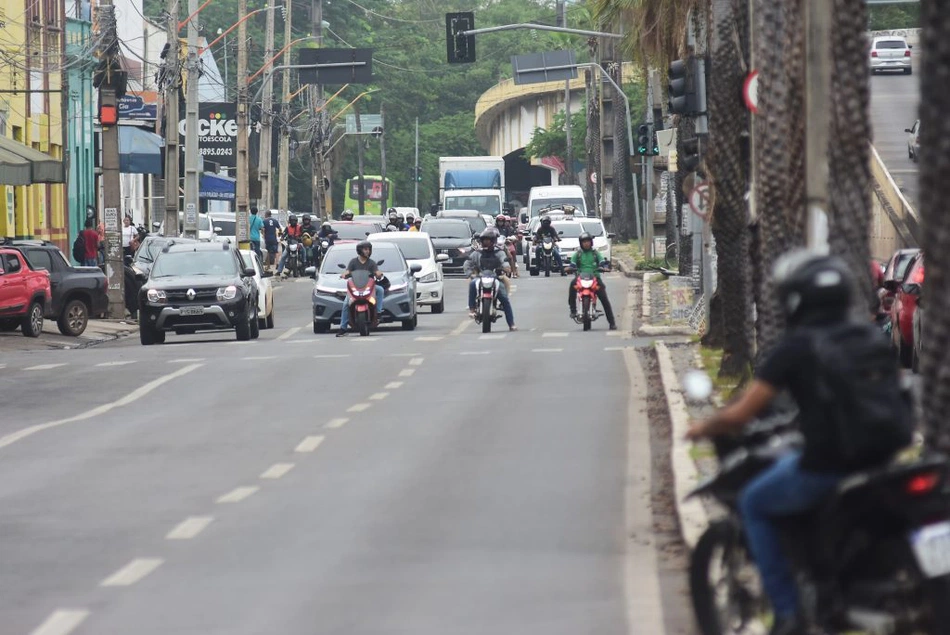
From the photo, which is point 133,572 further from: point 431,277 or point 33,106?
point 33,106

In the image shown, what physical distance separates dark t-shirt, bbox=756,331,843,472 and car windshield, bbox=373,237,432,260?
3247 centimetres

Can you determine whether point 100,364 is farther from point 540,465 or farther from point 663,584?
point 663,584

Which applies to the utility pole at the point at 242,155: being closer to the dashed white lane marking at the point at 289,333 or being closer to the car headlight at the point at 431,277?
the car headlight at the point at 431,277

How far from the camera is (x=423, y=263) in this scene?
129 ft

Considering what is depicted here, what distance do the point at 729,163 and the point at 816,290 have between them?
589 inches

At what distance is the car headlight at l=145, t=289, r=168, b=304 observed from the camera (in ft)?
105

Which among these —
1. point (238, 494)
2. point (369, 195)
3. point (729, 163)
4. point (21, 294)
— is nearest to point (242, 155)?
point (21, 294)

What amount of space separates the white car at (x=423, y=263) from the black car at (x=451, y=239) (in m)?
15.8

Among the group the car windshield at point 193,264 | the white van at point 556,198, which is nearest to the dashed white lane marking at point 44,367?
the car windshield at point 193,264

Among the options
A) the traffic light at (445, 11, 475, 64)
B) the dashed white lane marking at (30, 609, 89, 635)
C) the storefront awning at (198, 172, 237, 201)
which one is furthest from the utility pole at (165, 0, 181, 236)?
the dashed white lane marking at (30, 609, 89, 635)

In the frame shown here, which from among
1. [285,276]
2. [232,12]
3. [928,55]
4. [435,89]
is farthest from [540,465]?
[435,89]

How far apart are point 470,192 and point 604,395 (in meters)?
60.6

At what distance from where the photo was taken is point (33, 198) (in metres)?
53.3

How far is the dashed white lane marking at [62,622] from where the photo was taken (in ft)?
29.9
